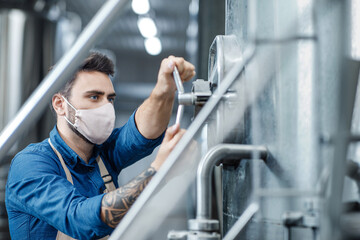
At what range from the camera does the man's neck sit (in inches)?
44.4

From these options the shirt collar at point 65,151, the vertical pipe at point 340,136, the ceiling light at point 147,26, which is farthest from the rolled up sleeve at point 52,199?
the ceiling light at point 147,26

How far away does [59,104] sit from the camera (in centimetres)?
116

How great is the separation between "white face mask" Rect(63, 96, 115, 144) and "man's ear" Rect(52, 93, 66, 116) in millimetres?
33

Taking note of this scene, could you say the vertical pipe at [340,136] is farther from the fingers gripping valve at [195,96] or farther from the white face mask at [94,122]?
the white face mask at [94,122]

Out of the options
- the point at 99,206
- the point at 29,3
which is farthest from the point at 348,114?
the point at 29,3

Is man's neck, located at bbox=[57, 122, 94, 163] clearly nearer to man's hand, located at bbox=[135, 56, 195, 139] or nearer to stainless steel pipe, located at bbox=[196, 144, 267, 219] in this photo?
man's hand, located at bbox=[135, 56, 195, 139]

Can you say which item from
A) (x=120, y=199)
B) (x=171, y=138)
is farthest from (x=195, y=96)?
(x=120, y=199)

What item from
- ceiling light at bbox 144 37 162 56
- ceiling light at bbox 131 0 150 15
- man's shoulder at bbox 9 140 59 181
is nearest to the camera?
man's shoulder at bbox 9 140 59 181

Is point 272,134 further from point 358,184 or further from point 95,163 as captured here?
point 95,163

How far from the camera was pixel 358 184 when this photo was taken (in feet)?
1.16

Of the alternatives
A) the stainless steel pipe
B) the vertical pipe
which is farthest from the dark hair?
the vertical pipe

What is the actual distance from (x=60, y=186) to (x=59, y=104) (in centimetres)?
37

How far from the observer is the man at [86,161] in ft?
2.64

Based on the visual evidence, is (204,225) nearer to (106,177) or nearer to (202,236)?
(202,236)
